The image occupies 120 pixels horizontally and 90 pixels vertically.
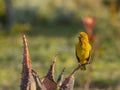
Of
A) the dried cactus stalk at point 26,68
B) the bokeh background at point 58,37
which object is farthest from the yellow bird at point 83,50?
the bokeh background at point 58,37

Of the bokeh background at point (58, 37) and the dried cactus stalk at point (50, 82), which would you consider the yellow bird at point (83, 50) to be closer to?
the dried cactus stalk at point (50, 82)

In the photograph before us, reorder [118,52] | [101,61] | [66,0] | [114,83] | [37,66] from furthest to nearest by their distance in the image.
Result: 1. [66,0]
2. [118,52]
3. [101,61]
4. [37,66]
5. [114,83]

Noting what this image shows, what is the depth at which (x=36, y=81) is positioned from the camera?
1680mm

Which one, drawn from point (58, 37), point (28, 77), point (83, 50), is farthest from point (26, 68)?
point (58, 37)

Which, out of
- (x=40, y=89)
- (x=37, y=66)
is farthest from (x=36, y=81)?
(x=37, y=66)

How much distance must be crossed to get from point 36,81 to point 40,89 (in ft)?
0.11

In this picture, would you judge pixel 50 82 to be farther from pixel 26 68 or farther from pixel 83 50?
pixel 83 50

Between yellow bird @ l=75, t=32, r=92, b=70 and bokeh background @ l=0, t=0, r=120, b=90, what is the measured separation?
5.99 feet

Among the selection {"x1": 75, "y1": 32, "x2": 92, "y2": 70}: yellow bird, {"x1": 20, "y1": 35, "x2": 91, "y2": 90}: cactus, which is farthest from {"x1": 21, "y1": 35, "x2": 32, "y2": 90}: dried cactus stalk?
{"x1": 75, "y1": 32, "x2": 92, "y2": 70}: yellow bird

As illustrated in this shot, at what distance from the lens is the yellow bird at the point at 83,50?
1808 mm

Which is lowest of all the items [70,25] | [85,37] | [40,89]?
[70,25]

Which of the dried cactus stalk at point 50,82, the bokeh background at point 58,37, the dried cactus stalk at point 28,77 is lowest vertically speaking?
the bokeh background at point 58,37

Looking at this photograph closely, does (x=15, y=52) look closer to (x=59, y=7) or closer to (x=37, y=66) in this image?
(x=37, y=66)

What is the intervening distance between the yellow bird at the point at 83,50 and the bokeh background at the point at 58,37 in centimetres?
183
